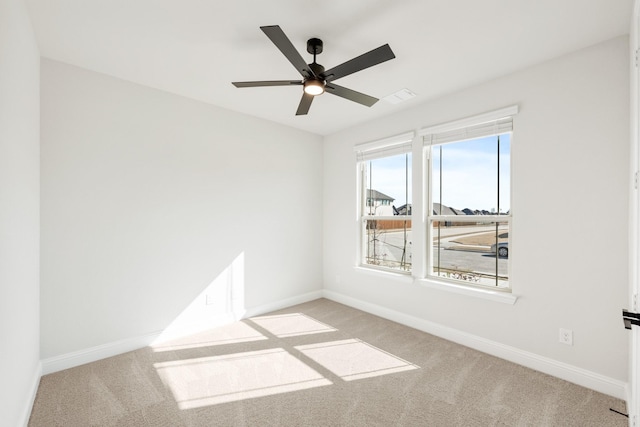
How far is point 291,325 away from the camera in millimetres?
3623

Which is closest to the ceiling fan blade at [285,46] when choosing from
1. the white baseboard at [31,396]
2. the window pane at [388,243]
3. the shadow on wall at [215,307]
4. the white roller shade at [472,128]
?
the white roller shade at [472,128]

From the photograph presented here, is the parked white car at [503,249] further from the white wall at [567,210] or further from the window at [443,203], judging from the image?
the white wall at [567,210]

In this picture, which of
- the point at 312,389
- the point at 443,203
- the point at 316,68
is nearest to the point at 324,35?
the point at 316,68

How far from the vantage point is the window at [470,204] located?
2936 mm

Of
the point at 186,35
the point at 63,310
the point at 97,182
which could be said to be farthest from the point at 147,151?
the point at 63,310

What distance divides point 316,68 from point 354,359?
8.42 feet

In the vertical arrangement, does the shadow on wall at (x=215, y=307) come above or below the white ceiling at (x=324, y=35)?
below

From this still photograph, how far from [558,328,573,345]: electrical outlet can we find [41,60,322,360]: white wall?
3.12m

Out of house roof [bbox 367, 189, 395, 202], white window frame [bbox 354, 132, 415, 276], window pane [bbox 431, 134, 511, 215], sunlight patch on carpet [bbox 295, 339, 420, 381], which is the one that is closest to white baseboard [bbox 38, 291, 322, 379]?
sunlight patch on carpet [bbox 295, 339, 420, 381]

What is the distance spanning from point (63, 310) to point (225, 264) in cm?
154

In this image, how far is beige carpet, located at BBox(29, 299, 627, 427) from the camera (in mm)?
1993

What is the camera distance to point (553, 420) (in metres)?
1.97

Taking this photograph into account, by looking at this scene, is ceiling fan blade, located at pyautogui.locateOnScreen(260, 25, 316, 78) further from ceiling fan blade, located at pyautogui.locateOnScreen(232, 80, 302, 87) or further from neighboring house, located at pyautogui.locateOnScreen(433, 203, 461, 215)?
neighboring house, located at pyautogui.locateOnScreen(433, 203, 461, 215)

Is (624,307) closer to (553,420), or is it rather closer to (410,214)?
(553,420)
